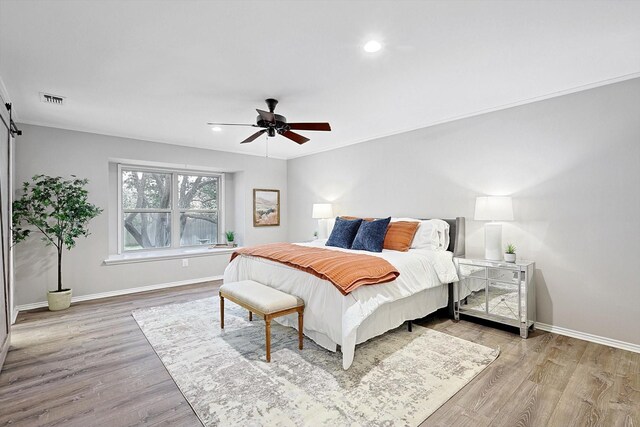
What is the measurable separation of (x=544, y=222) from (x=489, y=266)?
0.75 meters

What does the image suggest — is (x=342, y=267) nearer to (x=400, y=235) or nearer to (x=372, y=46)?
(x=400, y=235)

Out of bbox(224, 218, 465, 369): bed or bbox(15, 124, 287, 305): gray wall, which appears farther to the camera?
bbox(15, 124, 287, 305): gray wall

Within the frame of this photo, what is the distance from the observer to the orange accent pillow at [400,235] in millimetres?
3879

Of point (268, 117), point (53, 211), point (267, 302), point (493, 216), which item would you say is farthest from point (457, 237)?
point (53, 211)

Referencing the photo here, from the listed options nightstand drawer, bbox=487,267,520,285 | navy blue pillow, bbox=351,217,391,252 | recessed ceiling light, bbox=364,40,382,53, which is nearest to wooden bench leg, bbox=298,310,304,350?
navy blue pillow, bbox=351,217,391,252

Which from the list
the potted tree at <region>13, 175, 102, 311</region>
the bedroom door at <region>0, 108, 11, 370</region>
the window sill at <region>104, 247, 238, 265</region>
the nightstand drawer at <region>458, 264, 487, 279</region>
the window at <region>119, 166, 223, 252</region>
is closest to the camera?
the bedroom door at <region>0, 108, 11, 370</region>

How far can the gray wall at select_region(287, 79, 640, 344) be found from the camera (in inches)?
115

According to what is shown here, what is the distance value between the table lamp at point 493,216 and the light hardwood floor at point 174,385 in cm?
86

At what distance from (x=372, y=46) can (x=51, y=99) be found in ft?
11.1

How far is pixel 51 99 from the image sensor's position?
3320 millimetres

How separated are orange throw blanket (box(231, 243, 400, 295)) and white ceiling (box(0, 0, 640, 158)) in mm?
1692

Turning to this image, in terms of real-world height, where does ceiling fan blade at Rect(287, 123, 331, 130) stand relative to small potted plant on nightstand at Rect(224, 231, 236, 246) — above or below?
above

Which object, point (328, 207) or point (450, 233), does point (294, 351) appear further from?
point (328, 207)

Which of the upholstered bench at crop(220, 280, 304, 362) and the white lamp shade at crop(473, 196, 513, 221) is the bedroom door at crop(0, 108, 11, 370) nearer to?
the upholstered bench at crop(220, 280, 304, 362)
